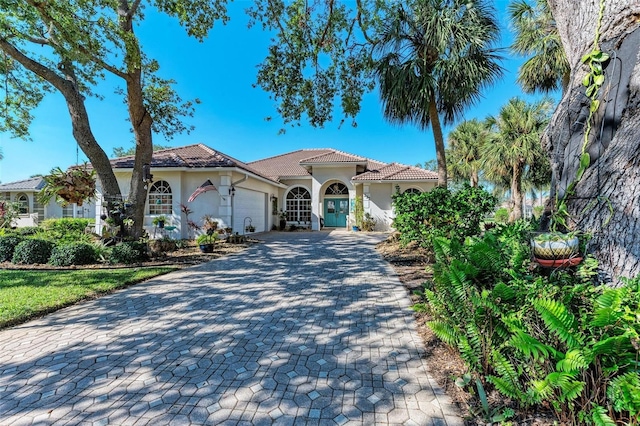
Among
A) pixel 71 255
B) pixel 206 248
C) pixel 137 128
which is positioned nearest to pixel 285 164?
pixel 206 248

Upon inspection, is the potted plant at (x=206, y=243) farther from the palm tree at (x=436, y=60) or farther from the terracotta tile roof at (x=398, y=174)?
the terracotta tile roof at (x=398, y=174)

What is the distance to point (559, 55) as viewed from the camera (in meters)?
10.3

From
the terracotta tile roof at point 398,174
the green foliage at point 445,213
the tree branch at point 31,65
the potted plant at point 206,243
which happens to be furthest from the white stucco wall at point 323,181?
the tree branch at point 31,65

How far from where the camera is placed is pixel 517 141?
16516mm

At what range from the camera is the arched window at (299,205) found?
67.1 ft

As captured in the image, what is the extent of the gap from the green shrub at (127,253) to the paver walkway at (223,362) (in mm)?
3173

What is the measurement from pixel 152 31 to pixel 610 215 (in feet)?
42.4

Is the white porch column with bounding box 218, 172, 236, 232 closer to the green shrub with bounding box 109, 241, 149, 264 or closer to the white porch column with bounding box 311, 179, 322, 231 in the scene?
the green shrub with bounding box 109, 241, 149, 264

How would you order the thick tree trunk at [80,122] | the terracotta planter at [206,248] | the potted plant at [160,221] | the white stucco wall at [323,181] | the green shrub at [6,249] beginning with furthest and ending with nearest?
Answer: the white stucco wall at [323,181]
the potted plant at [160,221]
the terracotta planter at [206,248]
the green shrub at [6,249]
the thick tree trunk at [80,122]

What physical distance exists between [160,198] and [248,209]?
441 centimetres

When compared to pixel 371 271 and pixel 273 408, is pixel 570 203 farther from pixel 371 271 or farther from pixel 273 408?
pixel 371 271

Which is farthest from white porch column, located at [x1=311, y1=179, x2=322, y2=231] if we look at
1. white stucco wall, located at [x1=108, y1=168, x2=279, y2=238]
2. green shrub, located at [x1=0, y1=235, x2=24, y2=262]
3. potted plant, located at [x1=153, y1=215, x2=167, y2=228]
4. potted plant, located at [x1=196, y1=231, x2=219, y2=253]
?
green shrub, located at [x1=0, y1=235, x2=24, y2=262]

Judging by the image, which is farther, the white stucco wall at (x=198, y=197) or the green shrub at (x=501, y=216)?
the white stucco wall at (x=198, y=197)

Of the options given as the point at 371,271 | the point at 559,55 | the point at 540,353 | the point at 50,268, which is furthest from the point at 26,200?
the point at 559,55
